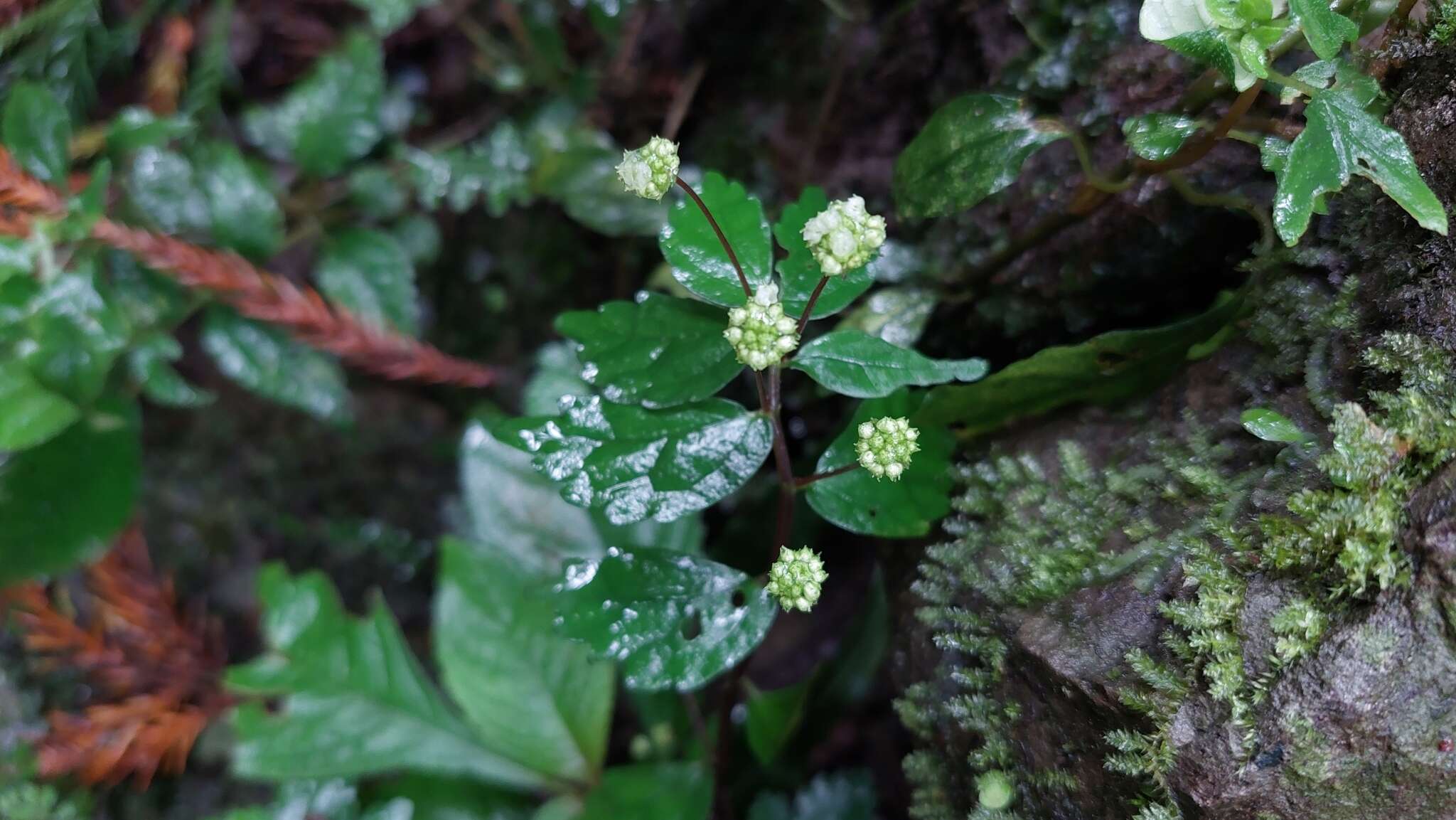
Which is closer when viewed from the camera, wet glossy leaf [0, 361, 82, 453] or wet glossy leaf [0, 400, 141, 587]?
wet glossy leaf [0, 361, 82, 453]

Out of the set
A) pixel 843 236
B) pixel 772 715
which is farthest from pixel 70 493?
pixel 843 236

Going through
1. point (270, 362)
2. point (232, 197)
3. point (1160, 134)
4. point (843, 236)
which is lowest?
point (270, 362)

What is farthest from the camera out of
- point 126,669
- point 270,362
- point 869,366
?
point 126,669

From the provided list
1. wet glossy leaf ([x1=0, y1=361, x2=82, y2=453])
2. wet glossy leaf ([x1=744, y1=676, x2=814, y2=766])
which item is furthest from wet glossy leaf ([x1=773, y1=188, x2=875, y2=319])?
wet glossy leaf ([x1=0, y1=361, x2=82, y2=453])

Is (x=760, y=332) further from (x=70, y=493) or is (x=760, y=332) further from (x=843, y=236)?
(x=70, y=493)

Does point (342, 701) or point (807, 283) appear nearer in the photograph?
point (807, 283)

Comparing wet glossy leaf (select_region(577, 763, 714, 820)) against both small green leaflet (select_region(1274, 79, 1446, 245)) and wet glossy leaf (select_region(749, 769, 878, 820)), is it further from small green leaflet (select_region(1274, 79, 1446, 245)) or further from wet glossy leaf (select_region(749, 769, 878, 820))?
small green leaflet (select_region(1274, 79, 1446, 245))
